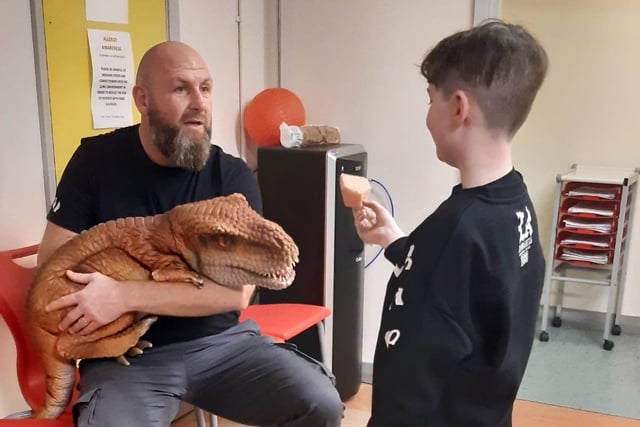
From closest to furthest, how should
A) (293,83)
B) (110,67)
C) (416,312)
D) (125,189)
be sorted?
(416,312), (125,189), (110,67), (293,83)

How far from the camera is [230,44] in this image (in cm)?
264

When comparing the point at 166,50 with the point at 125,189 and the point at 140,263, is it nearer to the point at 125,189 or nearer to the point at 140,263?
the point at 125,189

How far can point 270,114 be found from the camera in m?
2.66

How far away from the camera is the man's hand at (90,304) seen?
135cm

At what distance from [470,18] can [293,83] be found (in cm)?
85

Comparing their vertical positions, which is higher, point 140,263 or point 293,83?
point 293,83

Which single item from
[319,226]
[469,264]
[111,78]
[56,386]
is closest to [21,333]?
[56,386]

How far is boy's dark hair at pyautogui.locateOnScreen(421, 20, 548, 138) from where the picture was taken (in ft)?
3.50

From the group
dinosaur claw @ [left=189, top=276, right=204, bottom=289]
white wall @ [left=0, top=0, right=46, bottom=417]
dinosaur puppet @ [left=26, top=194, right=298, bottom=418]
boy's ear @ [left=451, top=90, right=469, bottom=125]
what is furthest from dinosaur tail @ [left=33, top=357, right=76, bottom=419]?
boy's ear @ [left=451, top=90, right=469, bottom=125]

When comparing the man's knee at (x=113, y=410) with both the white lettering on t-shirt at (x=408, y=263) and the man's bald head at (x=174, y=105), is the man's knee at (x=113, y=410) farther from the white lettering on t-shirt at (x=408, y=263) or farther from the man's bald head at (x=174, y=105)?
the white lettering on t-shirt at (x=408, y=263)

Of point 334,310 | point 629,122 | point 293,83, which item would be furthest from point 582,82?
point 334,310

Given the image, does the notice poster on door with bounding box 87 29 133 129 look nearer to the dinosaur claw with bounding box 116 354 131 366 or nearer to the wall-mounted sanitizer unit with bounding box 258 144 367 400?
the wall-mounted sanitizer unit with bounding box 258 144 367 400

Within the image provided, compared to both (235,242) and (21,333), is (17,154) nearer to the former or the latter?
(21,333)

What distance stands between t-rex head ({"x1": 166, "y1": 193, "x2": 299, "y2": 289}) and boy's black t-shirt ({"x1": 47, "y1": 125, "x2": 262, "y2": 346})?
0.93 ft
